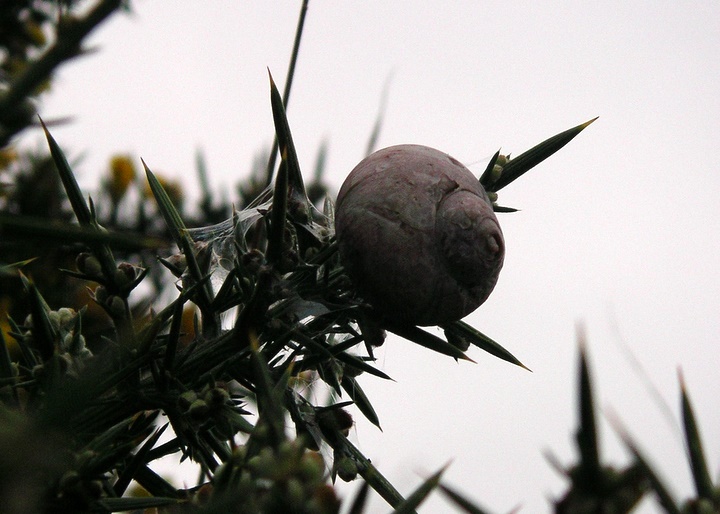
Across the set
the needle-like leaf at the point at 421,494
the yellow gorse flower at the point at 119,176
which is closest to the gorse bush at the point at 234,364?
the needle-like leaf at the point at 421,494

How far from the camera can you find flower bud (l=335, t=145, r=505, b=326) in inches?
35.0

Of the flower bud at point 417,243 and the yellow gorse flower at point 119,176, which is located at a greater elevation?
the flower bud at point 417,243

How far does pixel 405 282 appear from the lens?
88 centimetres

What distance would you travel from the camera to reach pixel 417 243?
0.90m

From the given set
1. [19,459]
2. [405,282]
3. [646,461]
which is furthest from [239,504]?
[405,282]

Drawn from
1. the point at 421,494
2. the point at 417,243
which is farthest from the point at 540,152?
the point at 421,494

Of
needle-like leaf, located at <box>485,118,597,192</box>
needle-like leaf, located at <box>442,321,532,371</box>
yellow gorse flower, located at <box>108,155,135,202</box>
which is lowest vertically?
yellow gorse flower, located at <box>108,155,135,202</box>

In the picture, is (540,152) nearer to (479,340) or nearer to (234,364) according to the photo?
(479,340)

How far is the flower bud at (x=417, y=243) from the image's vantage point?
0.89 metres

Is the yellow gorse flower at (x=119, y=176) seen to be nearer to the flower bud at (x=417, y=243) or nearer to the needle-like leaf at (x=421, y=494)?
the flower bud at (x=417, y=243)

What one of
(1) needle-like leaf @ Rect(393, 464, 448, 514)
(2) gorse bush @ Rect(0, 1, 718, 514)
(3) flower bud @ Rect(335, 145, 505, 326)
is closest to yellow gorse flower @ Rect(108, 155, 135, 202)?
(2) gorse bush @ Rect(0, 1, 718, 514)

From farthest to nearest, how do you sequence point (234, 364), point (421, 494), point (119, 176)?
point (119, 176), point (234, 364), point (421, 494)

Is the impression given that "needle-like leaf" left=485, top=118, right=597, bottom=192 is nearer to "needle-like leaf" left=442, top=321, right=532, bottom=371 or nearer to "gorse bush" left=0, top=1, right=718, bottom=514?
"gorse bush" left=0, top=1, right=718, bottom=514

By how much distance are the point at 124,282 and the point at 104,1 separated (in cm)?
56
